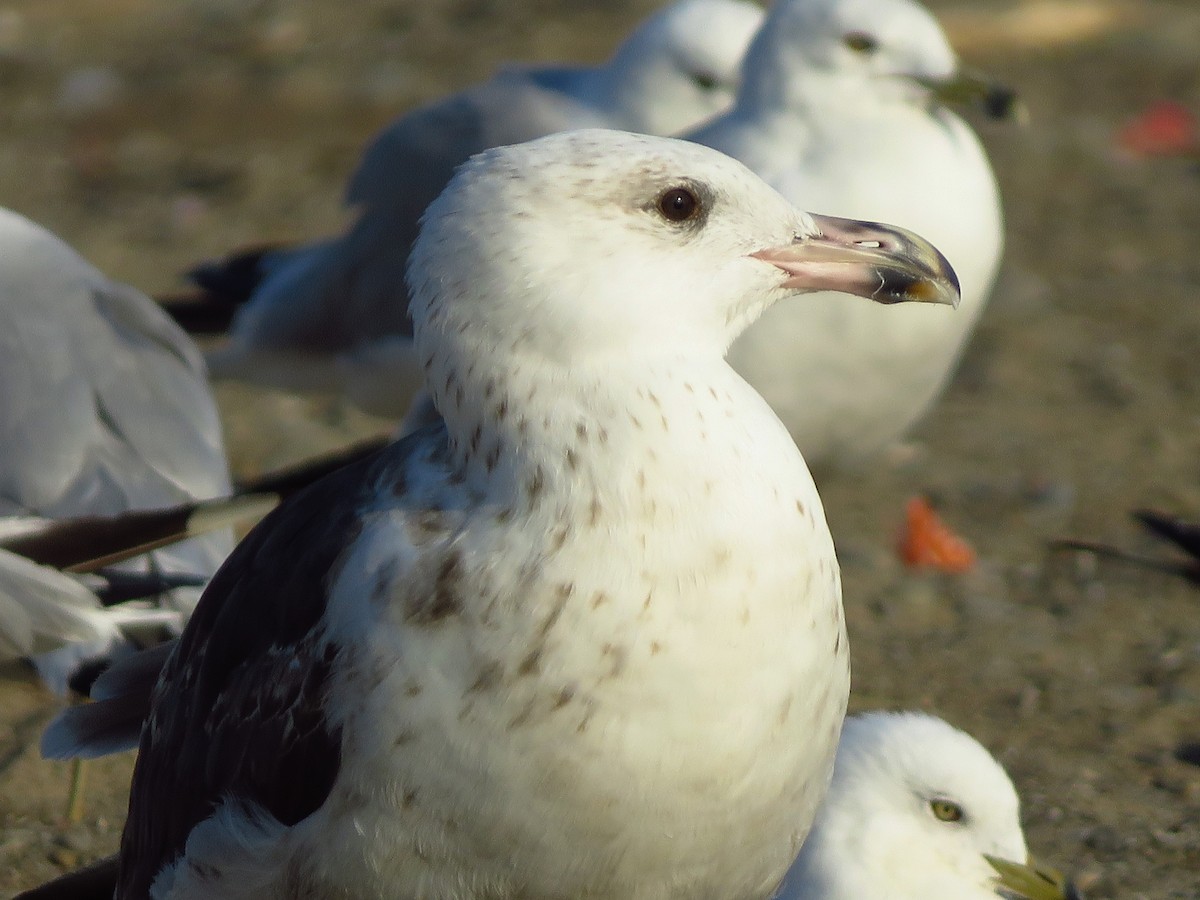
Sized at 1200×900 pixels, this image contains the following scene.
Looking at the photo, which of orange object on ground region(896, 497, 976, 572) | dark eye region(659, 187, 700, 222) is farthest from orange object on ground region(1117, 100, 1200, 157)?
dark eye region(659, 187, 700, 222)

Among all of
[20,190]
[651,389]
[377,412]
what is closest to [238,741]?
[651,389]

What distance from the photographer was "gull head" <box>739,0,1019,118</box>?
16.4 ft

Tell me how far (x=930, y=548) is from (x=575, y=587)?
286 centimetres

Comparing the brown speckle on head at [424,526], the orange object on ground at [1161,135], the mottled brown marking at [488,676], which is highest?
the brown speckle on head at [424,526]

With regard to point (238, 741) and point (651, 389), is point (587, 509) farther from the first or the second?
point (238, 741)

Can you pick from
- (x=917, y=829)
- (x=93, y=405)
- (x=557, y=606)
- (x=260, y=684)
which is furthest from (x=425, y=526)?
(x=93, y=405)

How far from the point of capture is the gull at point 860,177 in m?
4.75

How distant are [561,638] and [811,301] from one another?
2.54 meters

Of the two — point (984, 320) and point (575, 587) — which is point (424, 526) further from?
point (984, 320)

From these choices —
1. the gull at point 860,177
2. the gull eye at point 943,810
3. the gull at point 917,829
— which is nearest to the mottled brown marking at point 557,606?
the gull at point 917,829

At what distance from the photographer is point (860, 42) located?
16.5ft

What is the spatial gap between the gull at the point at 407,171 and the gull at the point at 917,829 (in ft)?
8.37

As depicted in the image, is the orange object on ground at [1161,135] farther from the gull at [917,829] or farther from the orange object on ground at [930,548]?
the gull at [917,829]

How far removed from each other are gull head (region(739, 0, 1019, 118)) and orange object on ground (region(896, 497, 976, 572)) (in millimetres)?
1177
